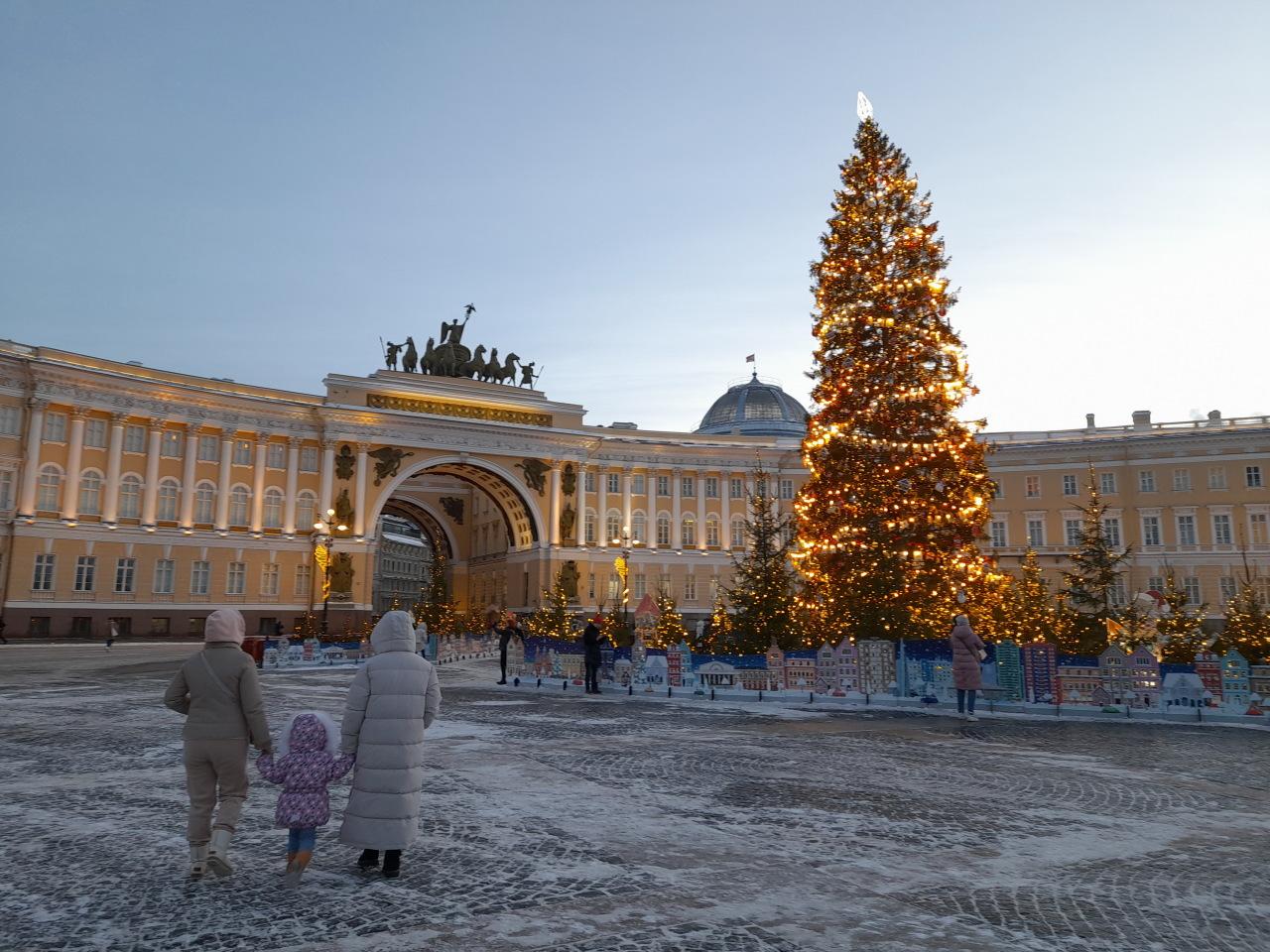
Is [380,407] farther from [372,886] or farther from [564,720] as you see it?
[372,886]

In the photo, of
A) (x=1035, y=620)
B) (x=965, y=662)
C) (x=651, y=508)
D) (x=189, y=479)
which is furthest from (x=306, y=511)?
(x=965, y=662)

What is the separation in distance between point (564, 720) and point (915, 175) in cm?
1754

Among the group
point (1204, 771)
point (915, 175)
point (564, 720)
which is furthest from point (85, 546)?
point (1204, 771)

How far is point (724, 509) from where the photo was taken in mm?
63438

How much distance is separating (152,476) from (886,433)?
3974 centimetres

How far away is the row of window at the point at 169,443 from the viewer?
43.3 m

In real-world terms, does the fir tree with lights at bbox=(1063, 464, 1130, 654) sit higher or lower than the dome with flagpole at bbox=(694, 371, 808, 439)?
lower

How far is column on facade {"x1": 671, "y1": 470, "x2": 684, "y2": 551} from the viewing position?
6234 cm

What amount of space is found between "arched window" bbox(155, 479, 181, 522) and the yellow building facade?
2.8 inches

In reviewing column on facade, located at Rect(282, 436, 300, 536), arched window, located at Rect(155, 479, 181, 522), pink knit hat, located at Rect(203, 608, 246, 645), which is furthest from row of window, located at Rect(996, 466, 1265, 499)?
pink knit hat, located at Rect(203, 608, 246, 645)

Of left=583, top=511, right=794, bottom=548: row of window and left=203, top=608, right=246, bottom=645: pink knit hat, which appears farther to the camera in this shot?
left=583, top=511, right=794, bottom=548: row of window

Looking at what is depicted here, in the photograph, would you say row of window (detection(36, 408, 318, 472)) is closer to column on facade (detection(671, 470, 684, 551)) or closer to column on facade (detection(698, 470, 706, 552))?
column on facade (detection(671, 470, 684, 551))

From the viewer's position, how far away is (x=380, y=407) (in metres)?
53.2

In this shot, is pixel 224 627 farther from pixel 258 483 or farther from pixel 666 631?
pixel 258 483
